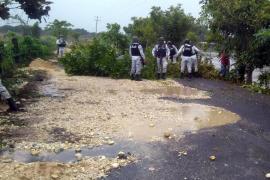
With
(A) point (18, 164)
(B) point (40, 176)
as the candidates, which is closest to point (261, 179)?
(B) point (40, 176)

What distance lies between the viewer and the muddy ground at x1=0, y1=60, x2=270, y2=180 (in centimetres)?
746

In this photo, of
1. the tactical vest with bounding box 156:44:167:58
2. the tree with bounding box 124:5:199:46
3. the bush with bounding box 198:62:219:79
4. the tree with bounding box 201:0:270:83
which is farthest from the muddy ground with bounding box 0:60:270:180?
the tree with bounding box 124:5:199:46

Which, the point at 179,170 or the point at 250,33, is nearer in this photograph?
the point at 179,170

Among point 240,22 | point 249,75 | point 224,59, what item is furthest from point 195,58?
point 240,22

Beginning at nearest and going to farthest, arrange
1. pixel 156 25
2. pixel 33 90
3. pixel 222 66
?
pixel 33 90
pixel 222 66
pixel 156 25

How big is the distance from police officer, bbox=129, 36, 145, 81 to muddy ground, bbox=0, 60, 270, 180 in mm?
3928

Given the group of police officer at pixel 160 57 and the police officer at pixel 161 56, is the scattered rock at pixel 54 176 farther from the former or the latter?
the police officer at pixel 161 56

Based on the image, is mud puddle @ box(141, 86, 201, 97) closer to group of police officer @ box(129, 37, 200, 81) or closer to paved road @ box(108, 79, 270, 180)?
group of police officer @ box(129, 37, 200, 81)

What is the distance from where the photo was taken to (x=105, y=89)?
16.5 meters

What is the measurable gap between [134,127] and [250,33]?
34.3ft

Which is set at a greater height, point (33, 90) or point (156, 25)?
point (156, 25)

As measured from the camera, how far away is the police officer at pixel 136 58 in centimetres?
1930

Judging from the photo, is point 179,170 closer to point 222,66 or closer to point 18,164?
point 18,164

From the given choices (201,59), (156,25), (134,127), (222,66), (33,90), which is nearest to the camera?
(134,127)
